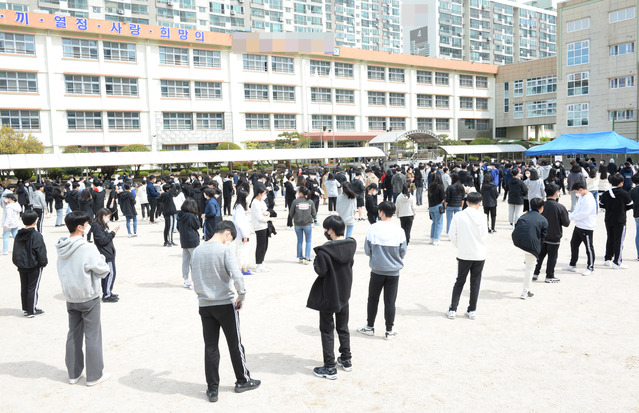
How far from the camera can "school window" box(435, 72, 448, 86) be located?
67.9 meters

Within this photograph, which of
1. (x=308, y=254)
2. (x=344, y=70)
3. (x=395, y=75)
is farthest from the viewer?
(x=395, y=75)

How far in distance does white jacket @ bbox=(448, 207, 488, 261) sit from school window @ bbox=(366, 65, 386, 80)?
57639 millimetres

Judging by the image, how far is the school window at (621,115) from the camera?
42500mm

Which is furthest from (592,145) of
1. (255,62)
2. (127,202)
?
(255,62)

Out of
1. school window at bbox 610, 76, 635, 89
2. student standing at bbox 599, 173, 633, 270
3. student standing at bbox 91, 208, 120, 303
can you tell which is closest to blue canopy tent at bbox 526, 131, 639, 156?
student standing at bbox 599, 173, 633, 270

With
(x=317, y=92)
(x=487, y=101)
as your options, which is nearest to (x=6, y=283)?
(x=317, y=92)

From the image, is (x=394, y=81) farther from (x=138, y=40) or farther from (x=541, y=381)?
(x=541, y=381)

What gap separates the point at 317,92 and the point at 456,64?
2320 centimetres

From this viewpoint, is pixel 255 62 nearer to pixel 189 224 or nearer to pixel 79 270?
pixel 189 224

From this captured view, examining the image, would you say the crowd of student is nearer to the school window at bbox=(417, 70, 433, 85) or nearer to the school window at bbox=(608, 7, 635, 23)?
the school window at bbox=(608, 7, 635, 23)

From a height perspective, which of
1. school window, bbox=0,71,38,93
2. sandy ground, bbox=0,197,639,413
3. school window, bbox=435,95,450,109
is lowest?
sandy ground, bbox=0,197,639,413

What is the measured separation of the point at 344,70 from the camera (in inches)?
2357

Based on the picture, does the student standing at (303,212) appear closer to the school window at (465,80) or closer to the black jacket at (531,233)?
the black jacket at (531,233)

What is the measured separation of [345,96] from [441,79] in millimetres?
16981
